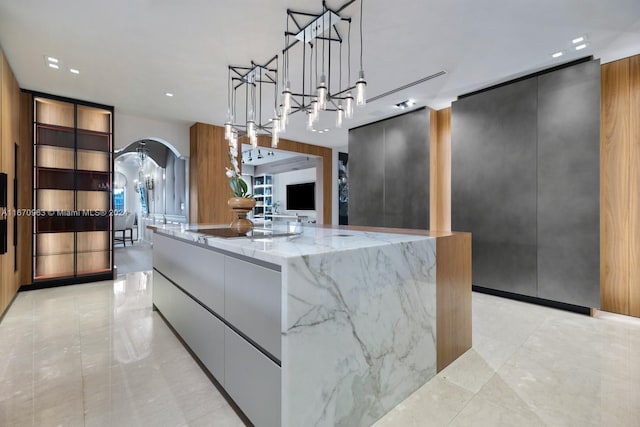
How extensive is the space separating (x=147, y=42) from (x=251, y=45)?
1.00 meters

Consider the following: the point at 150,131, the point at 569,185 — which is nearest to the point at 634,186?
the point at 569,185

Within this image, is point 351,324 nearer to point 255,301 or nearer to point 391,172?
point 255,301

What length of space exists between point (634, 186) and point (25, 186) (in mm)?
7320

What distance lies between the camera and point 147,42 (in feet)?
9.34

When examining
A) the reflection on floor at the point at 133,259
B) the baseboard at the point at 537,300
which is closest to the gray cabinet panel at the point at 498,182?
the baseboard at the point at 537,300

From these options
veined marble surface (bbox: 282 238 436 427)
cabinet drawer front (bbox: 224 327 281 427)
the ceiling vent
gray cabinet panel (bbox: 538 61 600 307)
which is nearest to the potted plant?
cabinet drawer front (bbox: 224 327 281 427)

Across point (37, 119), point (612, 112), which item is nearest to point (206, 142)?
point (37, 119)

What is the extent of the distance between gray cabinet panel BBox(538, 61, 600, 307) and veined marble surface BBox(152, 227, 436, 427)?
2384 millimetres

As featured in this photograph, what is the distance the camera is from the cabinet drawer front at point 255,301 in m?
1.28

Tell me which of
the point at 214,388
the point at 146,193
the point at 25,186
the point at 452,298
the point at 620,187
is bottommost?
the point at 214,388

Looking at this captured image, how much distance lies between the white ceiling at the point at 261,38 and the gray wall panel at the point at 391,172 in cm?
99

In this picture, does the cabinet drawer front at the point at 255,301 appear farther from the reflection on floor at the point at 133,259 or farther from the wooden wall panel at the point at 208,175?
the reflection on floor at the point at 133,259

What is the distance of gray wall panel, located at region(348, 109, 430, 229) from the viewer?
4746 millimetres

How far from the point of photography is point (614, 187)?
317cm
